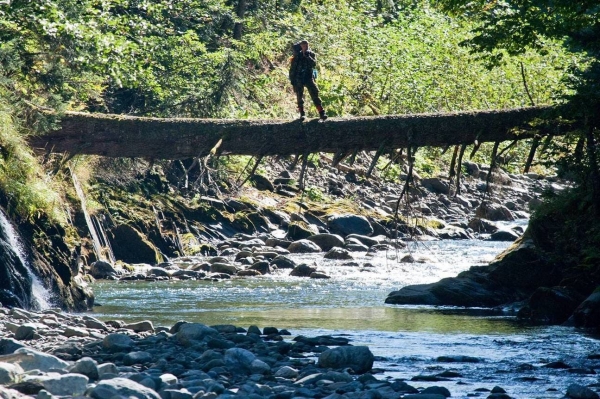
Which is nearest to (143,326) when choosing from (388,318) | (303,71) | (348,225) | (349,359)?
(349,359)

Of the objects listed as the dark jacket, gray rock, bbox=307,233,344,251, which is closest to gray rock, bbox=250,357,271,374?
the dark jacket

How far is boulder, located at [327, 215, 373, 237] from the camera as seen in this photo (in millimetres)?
29828

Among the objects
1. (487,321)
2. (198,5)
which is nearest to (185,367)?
(487,321)

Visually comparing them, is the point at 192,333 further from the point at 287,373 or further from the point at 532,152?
the point at 532,152

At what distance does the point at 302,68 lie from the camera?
1789 cm

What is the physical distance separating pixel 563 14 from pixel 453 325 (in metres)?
5.82

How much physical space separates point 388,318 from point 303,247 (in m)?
11.5

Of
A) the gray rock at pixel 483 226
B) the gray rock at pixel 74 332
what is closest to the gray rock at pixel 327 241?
the gray rock at pixel 483 226

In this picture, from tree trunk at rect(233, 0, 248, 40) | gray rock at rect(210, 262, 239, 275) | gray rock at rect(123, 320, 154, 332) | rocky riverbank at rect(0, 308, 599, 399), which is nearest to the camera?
rocky riverbank at rect(0, 308, 599, 399)

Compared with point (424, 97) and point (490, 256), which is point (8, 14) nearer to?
point (490, 256)

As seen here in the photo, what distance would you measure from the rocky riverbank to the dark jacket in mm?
5950

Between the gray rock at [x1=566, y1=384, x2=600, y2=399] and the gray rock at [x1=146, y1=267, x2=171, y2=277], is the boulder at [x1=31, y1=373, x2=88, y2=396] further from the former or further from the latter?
the gray rock at [x1=146, y1=267, x2=171, y2=277]

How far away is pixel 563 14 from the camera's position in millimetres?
16688

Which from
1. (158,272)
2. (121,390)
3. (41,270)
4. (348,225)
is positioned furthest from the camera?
(348,225)
